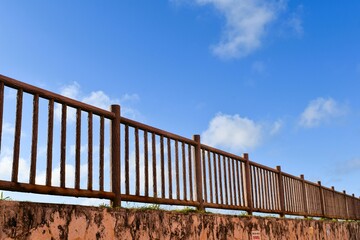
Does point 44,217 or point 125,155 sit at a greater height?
point 125,155

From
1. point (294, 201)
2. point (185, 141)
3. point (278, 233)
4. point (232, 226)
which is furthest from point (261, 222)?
point (294, 201)

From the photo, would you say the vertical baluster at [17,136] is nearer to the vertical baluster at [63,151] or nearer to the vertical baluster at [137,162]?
the vertical baluster at [63,151]

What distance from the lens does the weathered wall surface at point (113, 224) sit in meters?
4.45

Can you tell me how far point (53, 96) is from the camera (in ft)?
17.4

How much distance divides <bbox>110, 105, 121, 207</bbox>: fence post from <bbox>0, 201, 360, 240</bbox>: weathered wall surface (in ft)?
0.78

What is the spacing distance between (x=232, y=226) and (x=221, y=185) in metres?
0.85

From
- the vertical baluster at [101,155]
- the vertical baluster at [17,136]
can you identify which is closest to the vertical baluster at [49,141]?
the vertical baluster at [17,136]

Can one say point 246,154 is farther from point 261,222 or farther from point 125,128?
point 125,128

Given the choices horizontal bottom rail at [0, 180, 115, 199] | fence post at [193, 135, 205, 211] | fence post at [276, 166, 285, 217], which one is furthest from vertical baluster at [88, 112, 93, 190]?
fence post at [276, 166, 285, 217]

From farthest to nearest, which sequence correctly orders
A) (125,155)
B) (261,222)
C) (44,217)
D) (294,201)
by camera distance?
(294,201), (261,222), (125,155), (44,217)

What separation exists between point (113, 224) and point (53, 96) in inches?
61.7

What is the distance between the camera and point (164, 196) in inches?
278

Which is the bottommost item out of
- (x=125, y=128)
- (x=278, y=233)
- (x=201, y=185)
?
(x=278, y=233)

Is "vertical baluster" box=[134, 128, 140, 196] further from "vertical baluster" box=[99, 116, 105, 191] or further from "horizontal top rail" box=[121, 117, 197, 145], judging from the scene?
Answer: "vertical baluster" box=[99, 116, 105, 191]
